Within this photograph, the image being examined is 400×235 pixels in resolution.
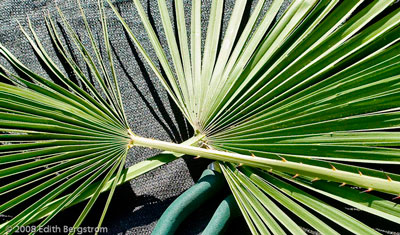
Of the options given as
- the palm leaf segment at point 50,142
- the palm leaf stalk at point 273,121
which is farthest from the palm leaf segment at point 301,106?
the palm leaf segment at point 50,142

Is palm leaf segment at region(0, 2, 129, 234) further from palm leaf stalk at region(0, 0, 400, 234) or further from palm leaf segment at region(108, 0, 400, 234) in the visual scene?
palm leaf segment at region(108, 0, 400, 234)

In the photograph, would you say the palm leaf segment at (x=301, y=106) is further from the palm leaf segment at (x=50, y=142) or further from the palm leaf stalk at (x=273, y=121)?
the palm leaf segment at (x=50, y=142)

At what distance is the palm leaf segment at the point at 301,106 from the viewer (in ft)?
2.57

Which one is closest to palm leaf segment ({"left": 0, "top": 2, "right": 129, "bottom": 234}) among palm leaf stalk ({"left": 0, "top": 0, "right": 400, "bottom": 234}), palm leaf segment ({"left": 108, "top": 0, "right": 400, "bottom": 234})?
palm leaf stalk ({"left": 0, "top": 0, "right": 400, "bottom": 234})

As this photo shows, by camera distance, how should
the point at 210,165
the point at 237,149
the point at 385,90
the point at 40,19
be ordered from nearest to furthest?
the point at 385,90
the point at 237,149
the point at 210,165
the point at 40,19

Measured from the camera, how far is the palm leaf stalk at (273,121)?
0.79 meters

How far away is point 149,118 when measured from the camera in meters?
1.23

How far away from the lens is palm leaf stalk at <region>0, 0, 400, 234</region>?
79 centimetres

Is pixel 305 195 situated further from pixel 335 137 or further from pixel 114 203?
pixel 114 203

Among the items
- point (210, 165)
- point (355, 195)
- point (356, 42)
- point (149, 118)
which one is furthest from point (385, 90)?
point (149, 118)

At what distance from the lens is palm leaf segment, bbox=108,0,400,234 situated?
783mm

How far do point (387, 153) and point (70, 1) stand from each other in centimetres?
99

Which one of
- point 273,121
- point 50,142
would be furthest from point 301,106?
point 50,142

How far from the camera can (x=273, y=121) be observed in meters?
0.89
